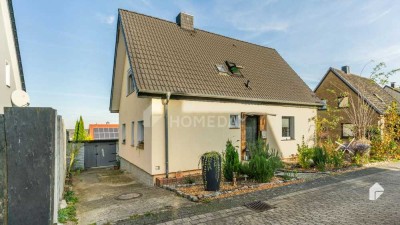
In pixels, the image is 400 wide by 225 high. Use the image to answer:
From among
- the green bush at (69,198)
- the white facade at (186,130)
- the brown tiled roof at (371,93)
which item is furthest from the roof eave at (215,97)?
the brown tiled roof at (371,93)

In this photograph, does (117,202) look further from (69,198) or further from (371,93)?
(371,93)

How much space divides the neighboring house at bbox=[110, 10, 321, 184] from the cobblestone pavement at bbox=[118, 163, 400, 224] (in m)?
3.31

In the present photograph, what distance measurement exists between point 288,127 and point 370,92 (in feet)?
39.7

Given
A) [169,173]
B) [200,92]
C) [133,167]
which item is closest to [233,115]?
[200,92]

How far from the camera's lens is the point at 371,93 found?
65.0ft

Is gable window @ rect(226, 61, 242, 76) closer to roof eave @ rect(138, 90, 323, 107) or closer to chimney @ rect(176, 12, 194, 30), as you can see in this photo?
roof eave @ rect(138, 90, 323, 107)

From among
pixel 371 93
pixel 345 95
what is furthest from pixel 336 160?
pixel 371 93

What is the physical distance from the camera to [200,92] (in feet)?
30.7

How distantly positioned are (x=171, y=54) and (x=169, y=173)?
17.3 ft

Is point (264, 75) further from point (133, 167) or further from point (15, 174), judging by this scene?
point (15, 174)

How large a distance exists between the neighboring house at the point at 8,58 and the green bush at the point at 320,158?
12.7 m

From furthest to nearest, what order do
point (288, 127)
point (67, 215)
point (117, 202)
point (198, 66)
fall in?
1. point (288, 127)
2. point (198, 66)
3. point (117, 202)
4. point (67, 215)

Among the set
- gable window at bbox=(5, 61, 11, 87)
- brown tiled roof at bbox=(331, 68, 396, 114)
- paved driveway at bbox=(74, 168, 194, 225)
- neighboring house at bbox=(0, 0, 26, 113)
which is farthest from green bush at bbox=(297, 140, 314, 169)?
gable window at bbox=(5, 61, 11, 87)

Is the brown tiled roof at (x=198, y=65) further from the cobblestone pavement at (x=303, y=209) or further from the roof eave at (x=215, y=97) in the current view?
the cobblestone pavement at (x=303, y=209)
